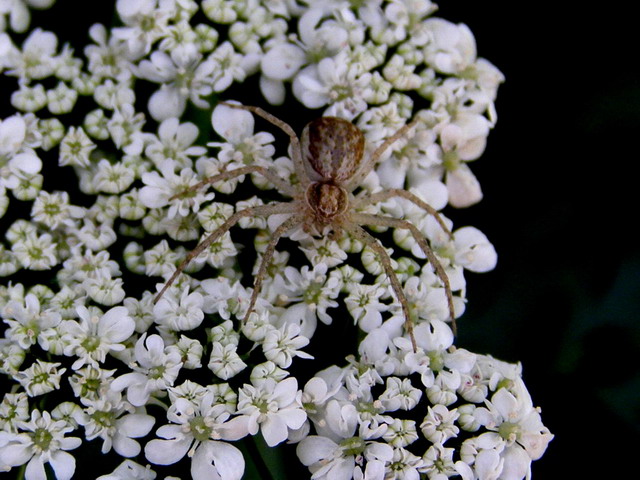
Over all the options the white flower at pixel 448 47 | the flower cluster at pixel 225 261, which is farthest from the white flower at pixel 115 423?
the white flower at pixel 448 47

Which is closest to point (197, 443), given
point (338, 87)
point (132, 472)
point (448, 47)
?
point (132, 472)

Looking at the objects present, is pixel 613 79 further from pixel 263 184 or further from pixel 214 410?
pixel 214 410

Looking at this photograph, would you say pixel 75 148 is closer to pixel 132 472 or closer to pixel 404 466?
pixel 132 472

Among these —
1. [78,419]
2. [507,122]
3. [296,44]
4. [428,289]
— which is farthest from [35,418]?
[507,122]

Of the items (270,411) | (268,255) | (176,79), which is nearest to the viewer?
(270,411)

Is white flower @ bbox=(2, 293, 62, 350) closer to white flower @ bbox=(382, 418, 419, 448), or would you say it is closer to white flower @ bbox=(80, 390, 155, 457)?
white flower @ bbox=(80, 390, 155, 457)

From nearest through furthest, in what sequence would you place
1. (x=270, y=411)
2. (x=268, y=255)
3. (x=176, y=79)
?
(x=270, y=411), (x=268, y=255), (x=176, y=79)

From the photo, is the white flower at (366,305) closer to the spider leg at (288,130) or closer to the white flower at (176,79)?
the spider leg at (288,130)

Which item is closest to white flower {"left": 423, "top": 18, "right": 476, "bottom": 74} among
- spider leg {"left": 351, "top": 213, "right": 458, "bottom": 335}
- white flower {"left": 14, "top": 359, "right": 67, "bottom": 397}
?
spider leg {"left": 351, "top": 213, "right": 458, "bottom": 335}
